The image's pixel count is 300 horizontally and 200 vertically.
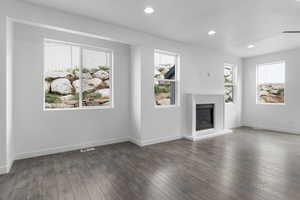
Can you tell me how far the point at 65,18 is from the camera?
312cm

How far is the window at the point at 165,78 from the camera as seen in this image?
4637 mm

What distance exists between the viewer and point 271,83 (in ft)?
20.0

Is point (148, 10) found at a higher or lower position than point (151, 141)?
higher

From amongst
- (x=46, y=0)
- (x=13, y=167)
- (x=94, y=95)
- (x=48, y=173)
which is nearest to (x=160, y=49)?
→ (x=94, y=95)

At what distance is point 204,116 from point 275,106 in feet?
9.35

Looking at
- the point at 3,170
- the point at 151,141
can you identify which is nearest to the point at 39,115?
the point at 3,170

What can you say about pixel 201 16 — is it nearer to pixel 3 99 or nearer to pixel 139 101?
pixel 139 101

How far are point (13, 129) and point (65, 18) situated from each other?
238 centimetres

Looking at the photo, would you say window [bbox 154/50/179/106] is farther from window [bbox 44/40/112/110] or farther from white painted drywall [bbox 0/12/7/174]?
white painted drywall [bbox 0/12/7/174]

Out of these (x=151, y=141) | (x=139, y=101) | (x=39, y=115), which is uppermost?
(x=139, y=101)

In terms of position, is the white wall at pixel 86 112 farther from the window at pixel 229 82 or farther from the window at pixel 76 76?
the window at pixel 229 82

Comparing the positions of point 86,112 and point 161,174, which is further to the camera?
point 86,112

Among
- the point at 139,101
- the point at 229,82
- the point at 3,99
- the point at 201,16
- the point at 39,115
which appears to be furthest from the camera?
the point at 229,82

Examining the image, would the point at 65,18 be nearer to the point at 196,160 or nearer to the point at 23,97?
the point at 23,97
